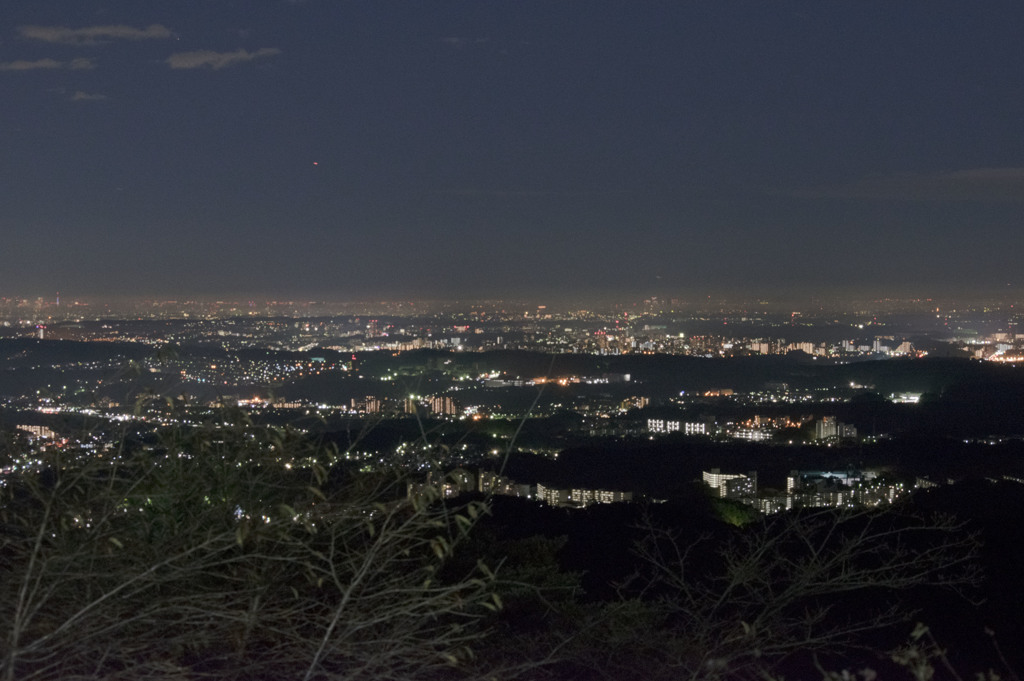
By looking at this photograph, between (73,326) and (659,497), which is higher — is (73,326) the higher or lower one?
the higher one

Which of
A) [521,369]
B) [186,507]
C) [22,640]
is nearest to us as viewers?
[22,640]

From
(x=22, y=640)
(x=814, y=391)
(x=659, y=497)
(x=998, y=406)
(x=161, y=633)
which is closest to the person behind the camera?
(x=22, y=640)

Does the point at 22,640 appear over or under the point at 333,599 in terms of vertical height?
over

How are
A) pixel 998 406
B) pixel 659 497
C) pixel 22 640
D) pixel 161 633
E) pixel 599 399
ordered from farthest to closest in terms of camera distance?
pixel 998 406
pixel 599 399
pixel 659 497
pixel 161 633
pixel 22 640

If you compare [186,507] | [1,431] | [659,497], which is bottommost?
[659,497]

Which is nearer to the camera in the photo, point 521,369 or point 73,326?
point 73,326

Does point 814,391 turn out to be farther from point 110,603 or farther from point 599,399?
point 110,603

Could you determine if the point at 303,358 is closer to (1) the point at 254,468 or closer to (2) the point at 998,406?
(1) the point at 254,468

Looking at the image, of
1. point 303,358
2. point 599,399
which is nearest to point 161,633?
point 303,358

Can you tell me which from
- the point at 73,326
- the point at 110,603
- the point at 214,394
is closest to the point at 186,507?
the point at 110,603
